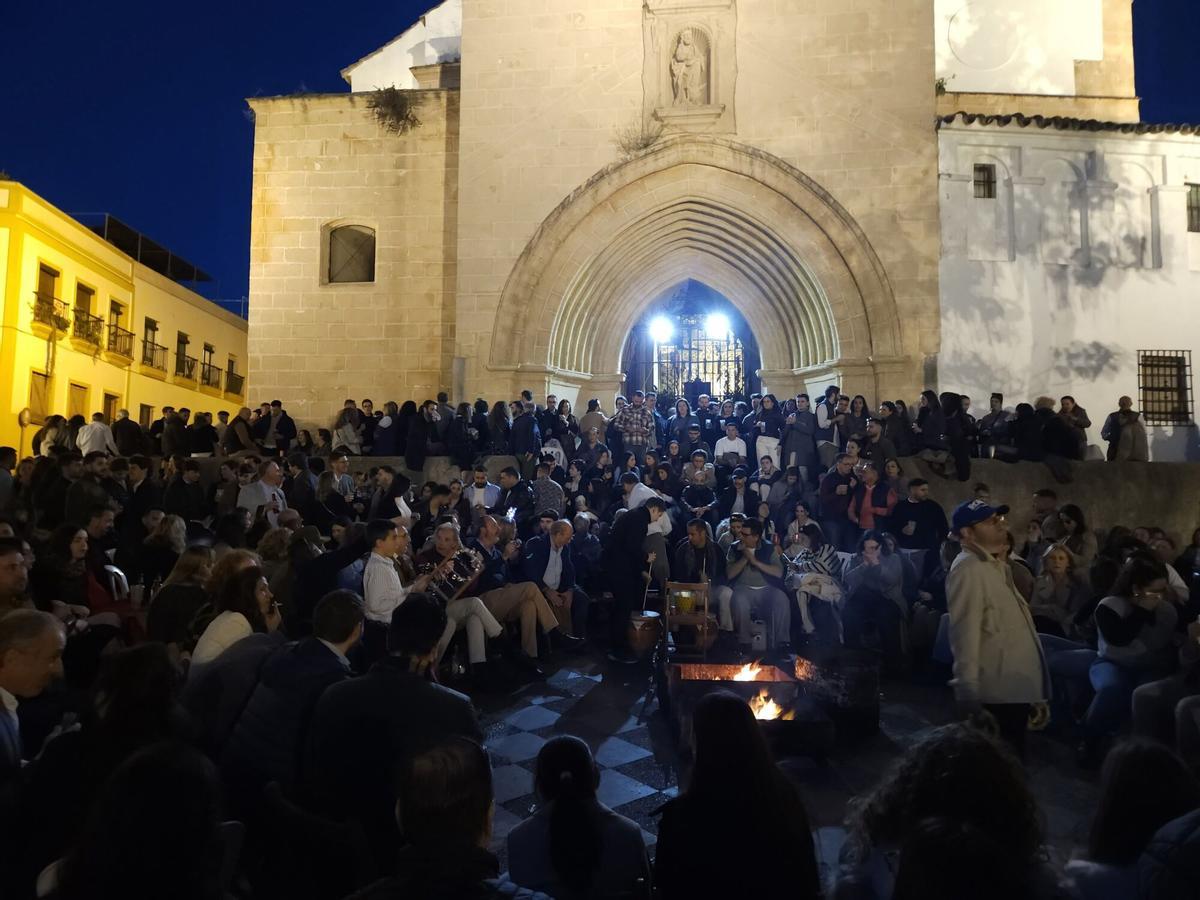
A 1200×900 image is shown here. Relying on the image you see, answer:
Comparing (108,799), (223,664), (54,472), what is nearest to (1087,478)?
(223,664)

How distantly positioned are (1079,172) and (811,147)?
4355mm

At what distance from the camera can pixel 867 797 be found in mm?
1793

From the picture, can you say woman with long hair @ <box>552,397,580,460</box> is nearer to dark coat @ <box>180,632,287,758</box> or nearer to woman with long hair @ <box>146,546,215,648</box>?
woman with long hair @ <box>146,546,215,648</box>

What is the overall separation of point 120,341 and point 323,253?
1116 centimetres

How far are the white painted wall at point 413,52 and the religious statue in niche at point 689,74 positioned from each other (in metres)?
6.32

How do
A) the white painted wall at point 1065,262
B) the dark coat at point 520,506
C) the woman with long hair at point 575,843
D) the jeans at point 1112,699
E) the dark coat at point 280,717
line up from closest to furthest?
the woman with long hair at point 575,843
the dark coat at point 280,717
the jeans at point 1112,699
the dark coat at point 520,506
the white painted wall at point 1065,262

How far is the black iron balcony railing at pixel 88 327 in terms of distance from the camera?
20.3 metres

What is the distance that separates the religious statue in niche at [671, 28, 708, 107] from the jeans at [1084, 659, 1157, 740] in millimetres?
11150

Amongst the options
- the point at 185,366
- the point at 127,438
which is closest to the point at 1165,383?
the point at 127,438

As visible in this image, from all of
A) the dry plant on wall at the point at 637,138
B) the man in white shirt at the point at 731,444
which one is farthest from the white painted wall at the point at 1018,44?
the man in white shirt at the point at 731,444

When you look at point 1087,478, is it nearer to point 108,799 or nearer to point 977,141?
point 977,141

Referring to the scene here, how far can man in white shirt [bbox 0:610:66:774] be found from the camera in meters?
2.62

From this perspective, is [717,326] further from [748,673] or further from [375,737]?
[375,737]

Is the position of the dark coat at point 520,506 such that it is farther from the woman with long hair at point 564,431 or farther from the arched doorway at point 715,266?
the arched doorway at point 715,266
